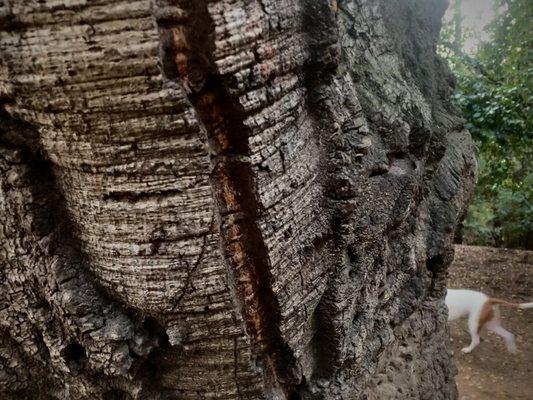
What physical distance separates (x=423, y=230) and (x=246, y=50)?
2.24m

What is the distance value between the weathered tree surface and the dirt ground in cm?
355

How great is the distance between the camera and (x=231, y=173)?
72.4 inches

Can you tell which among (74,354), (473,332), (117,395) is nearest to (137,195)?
(74,354)

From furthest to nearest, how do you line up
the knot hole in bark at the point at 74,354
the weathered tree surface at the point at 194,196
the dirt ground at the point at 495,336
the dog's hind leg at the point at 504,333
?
the dog's hind leg at the point at 504,333 < the dirt ground at the point at 495,336 < the knot hole in bark at the point at 74,354 < the weathered tree surface at the point at 194,196

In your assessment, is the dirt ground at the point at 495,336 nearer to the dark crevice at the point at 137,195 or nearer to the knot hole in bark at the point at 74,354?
the knot hole in bark at the point at 74,354

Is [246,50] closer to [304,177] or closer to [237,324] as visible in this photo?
[304,177]

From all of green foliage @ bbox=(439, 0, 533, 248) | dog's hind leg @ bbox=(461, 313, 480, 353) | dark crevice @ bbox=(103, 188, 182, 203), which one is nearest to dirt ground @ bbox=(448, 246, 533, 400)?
dog's hind leg @ bbox=(461, 313, 480, 353)

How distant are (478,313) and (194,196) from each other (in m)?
5.35

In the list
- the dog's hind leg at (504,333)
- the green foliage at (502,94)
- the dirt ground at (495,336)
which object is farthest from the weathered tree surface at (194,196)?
the dog's hind leg at (504,333)

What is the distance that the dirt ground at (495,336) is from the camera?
5.52 m

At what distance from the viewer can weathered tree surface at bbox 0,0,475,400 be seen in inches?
61.7

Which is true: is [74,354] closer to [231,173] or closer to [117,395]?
[117,395]

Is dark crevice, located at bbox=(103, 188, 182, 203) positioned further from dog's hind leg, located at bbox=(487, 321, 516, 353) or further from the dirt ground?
dog's hind leg, located at bbox=(487, 321, 516, 353)

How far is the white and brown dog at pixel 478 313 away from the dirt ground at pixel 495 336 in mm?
168
